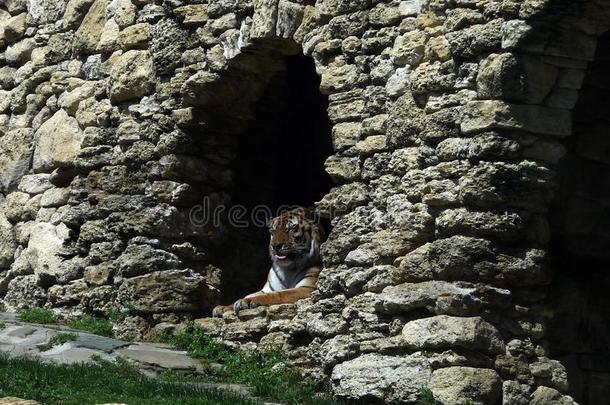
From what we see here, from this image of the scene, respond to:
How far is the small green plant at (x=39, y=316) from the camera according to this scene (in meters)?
10.5

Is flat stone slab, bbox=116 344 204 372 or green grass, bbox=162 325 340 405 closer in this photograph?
green grass, bbox=162 325 340 405

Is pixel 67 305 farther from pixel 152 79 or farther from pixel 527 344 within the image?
pixel 527 344

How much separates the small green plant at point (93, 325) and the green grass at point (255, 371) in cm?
52

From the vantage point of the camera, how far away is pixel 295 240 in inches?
417

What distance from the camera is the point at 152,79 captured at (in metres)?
10.6

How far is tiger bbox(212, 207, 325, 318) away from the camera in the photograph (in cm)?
1042

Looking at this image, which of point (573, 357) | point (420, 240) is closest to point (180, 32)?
point (420, 240)

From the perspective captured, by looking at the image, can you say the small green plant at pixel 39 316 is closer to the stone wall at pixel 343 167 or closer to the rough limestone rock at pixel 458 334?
the stone wall at pixel 343 167

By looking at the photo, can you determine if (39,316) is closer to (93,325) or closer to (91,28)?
(93,325)

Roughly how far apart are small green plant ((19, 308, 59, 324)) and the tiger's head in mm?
1840

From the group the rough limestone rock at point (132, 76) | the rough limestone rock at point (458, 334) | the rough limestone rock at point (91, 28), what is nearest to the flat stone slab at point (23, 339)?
the rough limestone rock at point (132, 76)

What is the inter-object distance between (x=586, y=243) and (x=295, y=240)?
2.37m

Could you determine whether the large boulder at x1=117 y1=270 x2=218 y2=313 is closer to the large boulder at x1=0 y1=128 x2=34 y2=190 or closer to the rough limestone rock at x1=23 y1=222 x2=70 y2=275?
the rough limestone rock at x1=23 y1=222 x2=70 y2=275

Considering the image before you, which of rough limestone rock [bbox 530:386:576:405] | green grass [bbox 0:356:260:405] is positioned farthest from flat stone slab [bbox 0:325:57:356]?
rough limestone rock [bbox 530:386:576:405]
